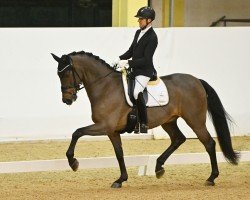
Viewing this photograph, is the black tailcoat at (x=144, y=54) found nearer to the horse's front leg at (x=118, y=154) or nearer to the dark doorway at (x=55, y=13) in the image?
the horse's front leg at (x=118, y=154)

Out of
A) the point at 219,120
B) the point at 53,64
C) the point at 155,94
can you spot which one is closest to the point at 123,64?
the point at 155,94

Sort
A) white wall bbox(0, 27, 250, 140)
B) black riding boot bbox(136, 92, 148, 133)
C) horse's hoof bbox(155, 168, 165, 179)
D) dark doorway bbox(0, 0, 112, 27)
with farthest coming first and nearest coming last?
dark doorway bbox(0, 0, 112, 27) < white wall bbox(0, 27, 250, 140) < horse's hoof bbox(155, 168, 165, 179) < black riding boot bbox(136, 92, 148, 133)

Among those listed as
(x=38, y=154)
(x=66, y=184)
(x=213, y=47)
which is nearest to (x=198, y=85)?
(x=66, y=184)

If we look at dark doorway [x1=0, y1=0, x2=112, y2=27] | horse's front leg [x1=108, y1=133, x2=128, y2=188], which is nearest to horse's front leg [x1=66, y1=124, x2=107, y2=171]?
horse's front leg [x1=108, y1=133, x2=128, y2=188]

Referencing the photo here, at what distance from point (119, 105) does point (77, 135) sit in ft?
2.27

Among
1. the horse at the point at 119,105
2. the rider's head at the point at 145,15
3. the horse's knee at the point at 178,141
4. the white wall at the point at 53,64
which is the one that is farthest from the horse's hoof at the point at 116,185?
the white wall at the point at 53,64

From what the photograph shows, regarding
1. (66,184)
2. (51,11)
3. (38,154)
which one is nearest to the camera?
(66,184)

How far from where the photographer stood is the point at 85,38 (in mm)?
12906

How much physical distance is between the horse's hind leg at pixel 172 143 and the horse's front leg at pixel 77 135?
97 cm

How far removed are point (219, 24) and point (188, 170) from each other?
10.8 metres

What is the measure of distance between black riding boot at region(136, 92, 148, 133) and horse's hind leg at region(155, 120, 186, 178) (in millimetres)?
536

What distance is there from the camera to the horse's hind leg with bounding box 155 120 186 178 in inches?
368

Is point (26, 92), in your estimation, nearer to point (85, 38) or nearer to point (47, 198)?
point (85, 38)

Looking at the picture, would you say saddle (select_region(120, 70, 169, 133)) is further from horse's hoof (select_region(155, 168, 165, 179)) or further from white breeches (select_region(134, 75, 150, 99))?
horse's hoof (select_region(155, 168, 165, 179))
